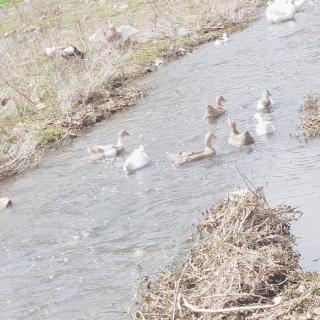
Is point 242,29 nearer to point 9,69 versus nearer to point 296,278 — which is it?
point 9,69

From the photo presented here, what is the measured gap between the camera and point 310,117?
14422mm

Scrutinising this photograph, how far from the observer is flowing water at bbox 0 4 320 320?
10.4 metres

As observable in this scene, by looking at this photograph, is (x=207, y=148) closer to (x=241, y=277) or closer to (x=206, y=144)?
(x=206, y=144)

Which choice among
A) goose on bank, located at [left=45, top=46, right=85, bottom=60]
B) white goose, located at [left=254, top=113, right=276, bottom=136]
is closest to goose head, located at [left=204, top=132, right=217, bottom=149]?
white goose, located at [left=254, top=113, right=276, bottom=136]

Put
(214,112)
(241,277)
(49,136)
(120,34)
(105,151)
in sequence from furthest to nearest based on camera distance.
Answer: (120,34), (49,136), (214,112), (105,151), (241,277)

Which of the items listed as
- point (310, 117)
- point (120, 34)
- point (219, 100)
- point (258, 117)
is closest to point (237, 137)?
point (258, 117)

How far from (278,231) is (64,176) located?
7.26m

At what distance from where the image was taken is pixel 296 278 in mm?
8539

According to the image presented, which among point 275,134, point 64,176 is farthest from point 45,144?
point 275,134

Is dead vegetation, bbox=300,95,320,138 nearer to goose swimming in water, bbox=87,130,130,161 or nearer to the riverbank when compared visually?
goose swimming in water, bbox=87,130,130,161

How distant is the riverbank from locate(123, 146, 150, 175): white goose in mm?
3741

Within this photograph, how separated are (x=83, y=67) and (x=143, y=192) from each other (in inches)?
382

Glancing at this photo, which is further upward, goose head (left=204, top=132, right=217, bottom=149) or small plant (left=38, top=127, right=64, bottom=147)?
goose head (left=204, top=132, right=217, bottom=149)

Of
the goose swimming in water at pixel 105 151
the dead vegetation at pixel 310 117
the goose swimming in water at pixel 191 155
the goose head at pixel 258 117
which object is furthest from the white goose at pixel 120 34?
the goose swimming in water at pixel 191 155
